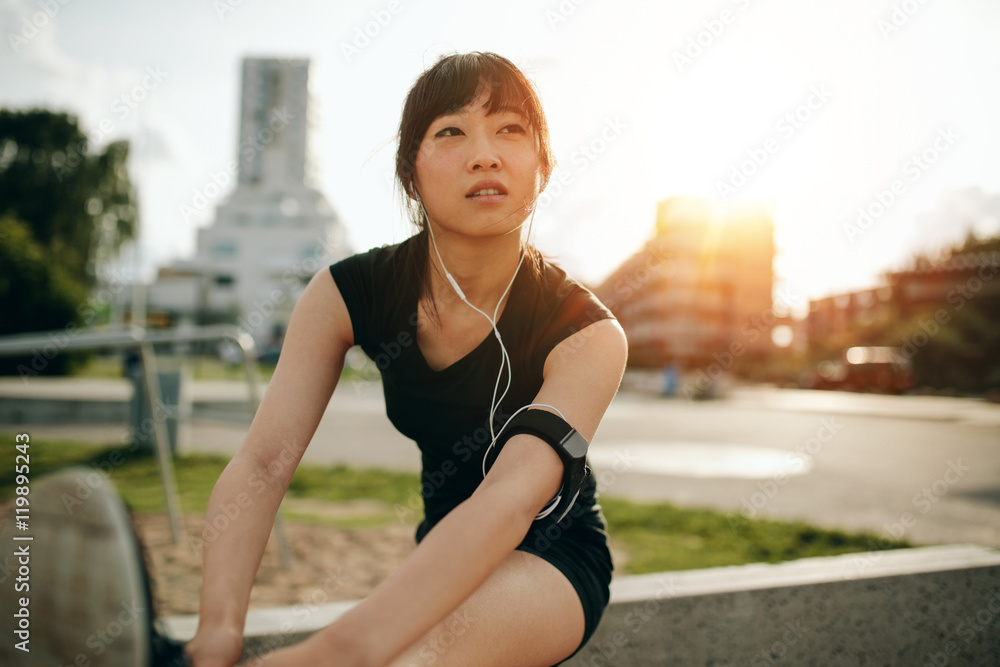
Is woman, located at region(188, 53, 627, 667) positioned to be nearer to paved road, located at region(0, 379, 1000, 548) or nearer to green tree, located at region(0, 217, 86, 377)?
paved road, located at region(0, 379, 1000, 548)

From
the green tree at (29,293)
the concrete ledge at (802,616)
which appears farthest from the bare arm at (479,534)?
the green tree at (29,293)

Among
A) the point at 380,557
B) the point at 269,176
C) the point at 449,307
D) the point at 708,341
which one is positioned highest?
the point at 269,176

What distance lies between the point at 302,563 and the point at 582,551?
2.64 metres

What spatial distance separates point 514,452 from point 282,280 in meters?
51.8

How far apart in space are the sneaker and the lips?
779 mm

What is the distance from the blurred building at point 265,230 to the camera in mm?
47281

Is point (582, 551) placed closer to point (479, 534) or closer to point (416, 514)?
point (479, 534)

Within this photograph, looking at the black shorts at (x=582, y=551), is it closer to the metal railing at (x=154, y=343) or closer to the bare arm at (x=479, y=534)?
the bare arm at (x=479, y=534)

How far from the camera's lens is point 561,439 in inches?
39.7

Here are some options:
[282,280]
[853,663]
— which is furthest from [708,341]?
[853,663]

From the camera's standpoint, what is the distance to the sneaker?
804mm

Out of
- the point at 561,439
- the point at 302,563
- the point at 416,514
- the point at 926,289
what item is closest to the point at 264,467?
the point at 561,439

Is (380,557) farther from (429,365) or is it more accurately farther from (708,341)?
(708,341)

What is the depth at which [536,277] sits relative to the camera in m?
1.40
